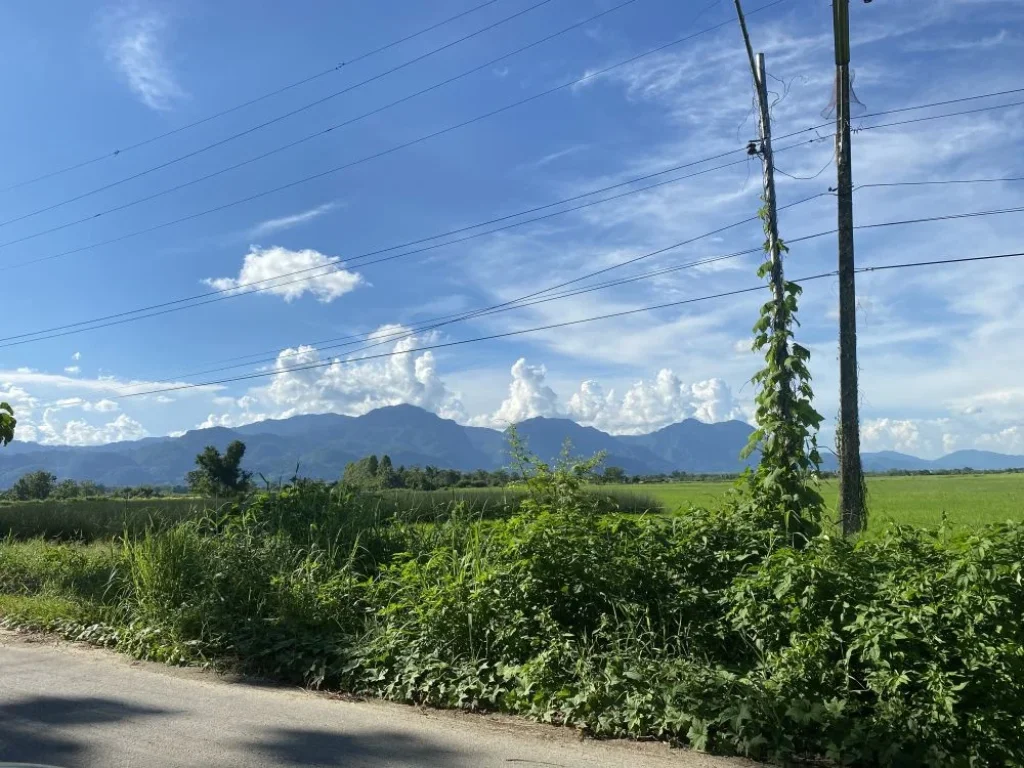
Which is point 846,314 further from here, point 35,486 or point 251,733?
point 35,486

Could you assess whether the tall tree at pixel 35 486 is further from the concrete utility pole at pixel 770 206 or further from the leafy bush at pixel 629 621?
the concrete utility pole at pixel 770 206

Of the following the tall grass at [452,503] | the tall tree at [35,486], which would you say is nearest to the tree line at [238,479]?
the tall tree at [35,486]

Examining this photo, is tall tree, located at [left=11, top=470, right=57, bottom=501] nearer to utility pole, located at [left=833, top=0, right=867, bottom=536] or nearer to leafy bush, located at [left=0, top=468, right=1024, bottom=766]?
leafy bush, located at [left=0, top=468, right=1024, bottom=766]

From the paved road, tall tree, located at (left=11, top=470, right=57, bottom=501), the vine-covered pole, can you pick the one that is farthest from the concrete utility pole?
tall tree, located at (left=11, top=470, right=57, bottom=501)

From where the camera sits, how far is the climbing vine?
806cm

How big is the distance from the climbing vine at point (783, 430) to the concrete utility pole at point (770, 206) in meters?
0.01

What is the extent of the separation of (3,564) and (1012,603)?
13423 mm

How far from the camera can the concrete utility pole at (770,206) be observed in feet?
31.4

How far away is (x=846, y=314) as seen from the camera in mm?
11586

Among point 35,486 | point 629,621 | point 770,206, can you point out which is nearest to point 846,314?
point 770,206

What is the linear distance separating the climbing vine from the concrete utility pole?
0.04 feet

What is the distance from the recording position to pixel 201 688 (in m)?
6.57

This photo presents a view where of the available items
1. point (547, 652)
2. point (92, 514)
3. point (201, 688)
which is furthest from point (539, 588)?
point (92, 514)

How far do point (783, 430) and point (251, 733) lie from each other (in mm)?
6422
